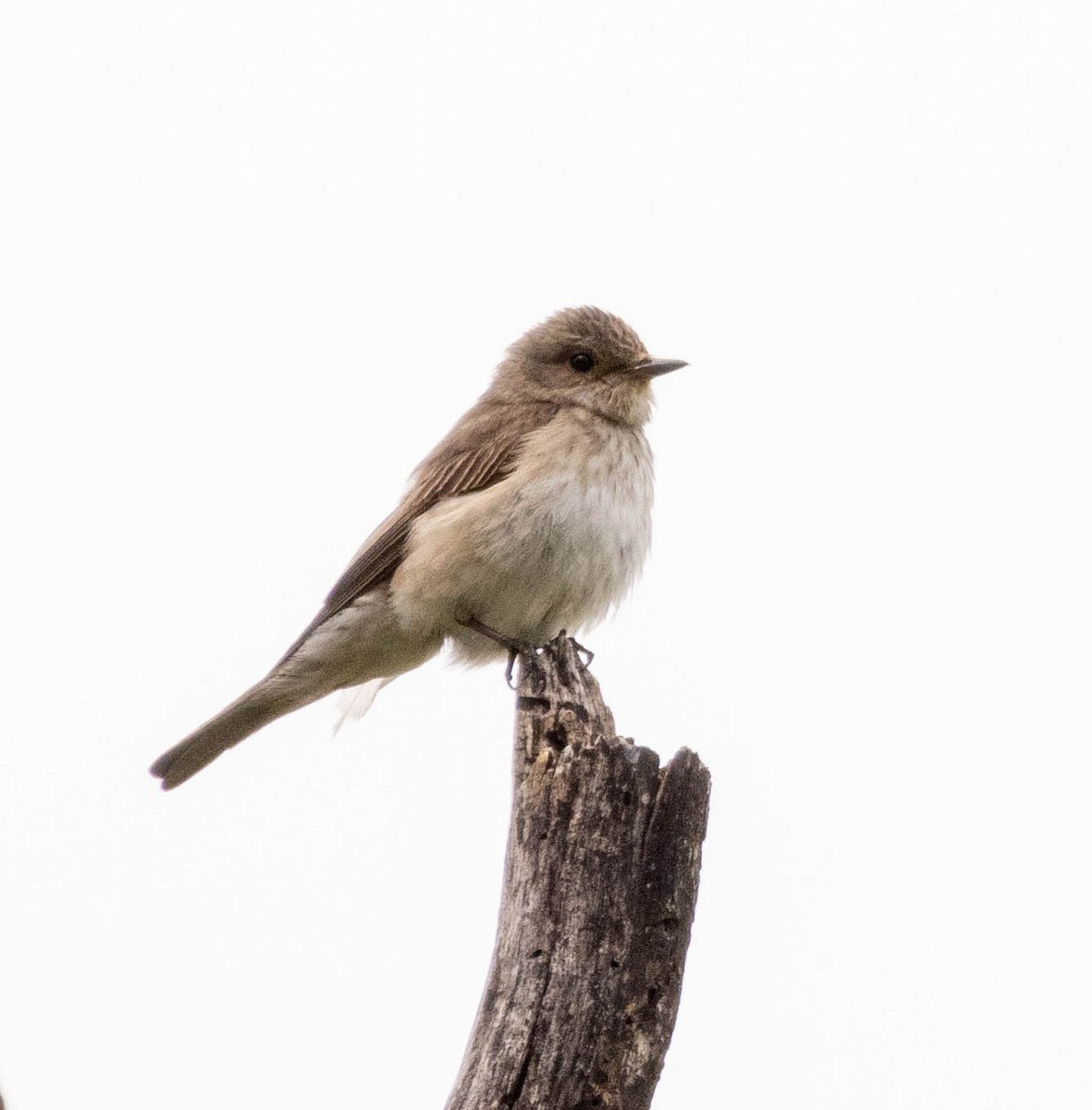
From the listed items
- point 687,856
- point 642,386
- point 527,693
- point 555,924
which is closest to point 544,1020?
point 555,924

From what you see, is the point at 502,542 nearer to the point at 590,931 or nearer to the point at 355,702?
the point at 355,702

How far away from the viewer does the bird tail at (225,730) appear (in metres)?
7.92

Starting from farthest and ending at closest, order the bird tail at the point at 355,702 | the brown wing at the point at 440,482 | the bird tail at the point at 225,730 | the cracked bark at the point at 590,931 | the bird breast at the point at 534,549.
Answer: the bird tail at the point at 355,702
the bird tail at the point at 225,730
the brown wing at the point at 440,482
the bird breast at the point at 534,549
the cracked bark at the point at 590,931

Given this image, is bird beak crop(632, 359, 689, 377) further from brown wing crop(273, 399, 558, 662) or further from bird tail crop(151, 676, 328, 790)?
bird tail crop(151, 676, 328, 790)

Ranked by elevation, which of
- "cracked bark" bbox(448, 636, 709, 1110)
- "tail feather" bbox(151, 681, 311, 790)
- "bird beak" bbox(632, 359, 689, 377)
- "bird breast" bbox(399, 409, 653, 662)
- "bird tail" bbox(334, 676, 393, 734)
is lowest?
"cracked bark" bbox(448, 636, 709, 1110)

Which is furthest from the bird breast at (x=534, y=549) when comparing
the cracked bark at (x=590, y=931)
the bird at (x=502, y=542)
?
the cracked bark at (x=590, y=931)

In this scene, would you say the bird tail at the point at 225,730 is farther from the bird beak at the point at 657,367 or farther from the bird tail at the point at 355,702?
the bird beak at the point at 657,367

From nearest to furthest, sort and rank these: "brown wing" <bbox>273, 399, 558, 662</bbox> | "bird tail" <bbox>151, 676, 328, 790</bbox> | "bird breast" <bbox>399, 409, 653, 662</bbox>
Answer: "bird breast" <bbox>399, 409, 653, 662</bbox> → "brown wing" <bbox>273, 399, 558, 662</bbox> → "bird tail" <bbox>151, 676, 328, 790</bbox>

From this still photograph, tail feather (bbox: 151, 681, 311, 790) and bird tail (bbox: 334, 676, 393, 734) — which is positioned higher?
bird tail (bbox: 334, 676, 393, 734)

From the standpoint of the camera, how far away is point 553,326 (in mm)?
8750

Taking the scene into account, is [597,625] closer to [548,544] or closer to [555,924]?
[548,544]

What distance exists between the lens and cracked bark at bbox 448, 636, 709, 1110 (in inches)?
179

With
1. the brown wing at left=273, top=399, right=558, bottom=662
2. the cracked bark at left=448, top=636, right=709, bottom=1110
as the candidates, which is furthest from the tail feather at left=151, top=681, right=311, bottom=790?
the cracked bark at left=448, top=636, right=709, bottom=1110

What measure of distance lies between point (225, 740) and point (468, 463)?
1856 millimetres
